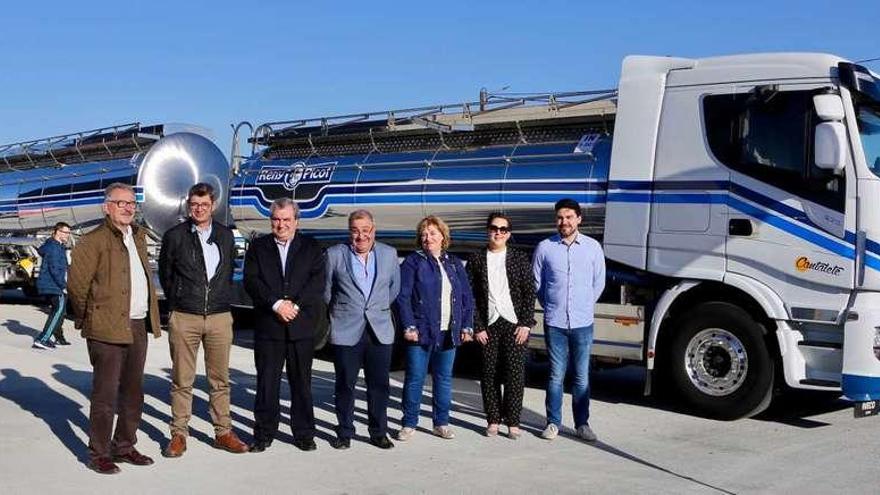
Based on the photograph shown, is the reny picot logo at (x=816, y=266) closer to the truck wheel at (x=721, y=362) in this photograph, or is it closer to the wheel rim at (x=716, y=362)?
the truck wheel at (x=721, y=362)

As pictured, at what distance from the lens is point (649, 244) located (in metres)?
9.16

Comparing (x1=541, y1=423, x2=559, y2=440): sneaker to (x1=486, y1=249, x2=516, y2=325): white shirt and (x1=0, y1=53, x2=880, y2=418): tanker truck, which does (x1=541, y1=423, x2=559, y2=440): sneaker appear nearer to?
(x1=486, y1=249, x2=516, y2=325): white shirt

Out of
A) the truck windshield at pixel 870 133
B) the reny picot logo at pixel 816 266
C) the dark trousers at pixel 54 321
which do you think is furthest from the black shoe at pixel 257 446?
the dark trousers at pixel 54 321

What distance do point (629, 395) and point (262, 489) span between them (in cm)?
508

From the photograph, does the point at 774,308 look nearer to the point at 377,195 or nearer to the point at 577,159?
the point at 577,159

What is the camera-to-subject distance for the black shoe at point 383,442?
735 cm

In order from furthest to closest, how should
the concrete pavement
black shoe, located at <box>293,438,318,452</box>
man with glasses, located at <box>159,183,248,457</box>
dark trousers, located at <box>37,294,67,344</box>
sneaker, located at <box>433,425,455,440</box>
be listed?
dark trousers, located at <box>37,294,67,344</box>
sneaker, located at <box>433,425,455,440</box>
black shoe, located at <box>293,438,318,452</box>
man with glasses, located at <box>159,183,248,457</box>
the concrete pavement

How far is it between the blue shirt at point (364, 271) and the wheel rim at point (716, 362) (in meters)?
3.15

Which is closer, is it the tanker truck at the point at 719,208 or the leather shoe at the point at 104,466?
the leather shoe at the point at 104,466

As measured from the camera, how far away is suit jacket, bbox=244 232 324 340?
700 cm

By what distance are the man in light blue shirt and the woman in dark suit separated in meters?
0.17

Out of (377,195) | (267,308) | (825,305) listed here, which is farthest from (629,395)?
(267,308)

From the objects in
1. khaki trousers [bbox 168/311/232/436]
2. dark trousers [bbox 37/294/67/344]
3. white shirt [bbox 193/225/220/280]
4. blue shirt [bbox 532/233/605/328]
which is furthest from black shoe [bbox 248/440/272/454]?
dark trousers [bbox 37/294/67/344]

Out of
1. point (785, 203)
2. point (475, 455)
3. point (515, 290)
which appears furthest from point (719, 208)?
point (475, 455)
